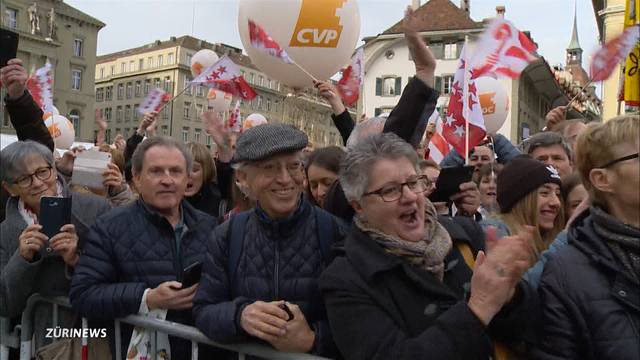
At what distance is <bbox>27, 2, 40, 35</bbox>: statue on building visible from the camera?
45209 mm

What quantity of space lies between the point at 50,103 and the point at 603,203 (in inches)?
240

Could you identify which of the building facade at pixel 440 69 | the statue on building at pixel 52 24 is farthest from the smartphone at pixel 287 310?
the statue on building at pixel 52 24

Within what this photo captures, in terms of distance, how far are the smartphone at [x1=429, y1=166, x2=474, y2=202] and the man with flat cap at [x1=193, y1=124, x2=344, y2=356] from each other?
0.96 m

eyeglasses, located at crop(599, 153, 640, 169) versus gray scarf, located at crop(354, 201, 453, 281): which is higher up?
eyeglasses, located at crop(599, 153, 640, 169)

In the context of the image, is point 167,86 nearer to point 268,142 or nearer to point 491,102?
point 491,102

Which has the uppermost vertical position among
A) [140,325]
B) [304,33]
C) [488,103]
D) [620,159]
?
[304,33]

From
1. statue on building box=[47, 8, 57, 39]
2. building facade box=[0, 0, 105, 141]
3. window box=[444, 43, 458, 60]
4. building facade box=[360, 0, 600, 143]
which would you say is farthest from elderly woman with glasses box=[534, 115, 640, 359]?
statue on building box=[47, 8, 57, 39]

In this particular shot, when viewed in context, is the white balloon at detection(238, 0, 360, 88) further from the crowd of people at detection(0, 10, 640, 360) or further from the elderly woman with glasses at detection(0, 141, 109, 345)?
the elderly woman with glasses at detection(0, 141, 109, 345)

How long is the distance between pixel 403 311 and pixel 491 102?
649cm

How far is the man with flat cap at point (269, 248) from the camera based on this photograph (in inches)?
86.6

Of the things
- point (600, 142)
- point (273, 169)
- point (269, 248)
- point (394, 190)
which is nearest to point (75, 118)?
point (273, 169)

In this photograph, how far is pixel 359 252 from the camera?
201cm

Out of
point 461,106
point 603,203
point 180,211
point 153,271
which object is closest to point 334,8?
point 461,106

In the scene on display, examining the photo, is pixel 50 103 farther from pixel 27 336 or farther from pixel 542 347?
pixel 542 347
